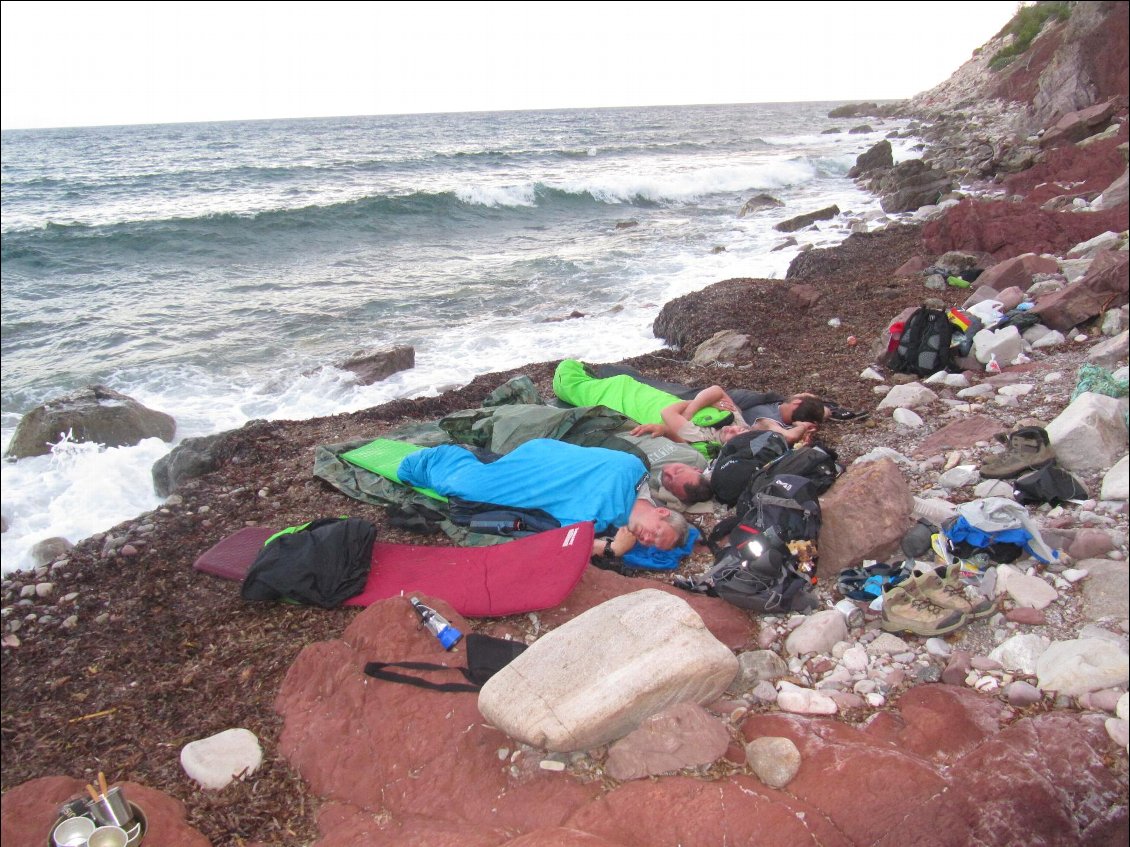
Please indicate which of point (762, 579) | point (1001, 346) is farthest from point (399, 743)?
point (1001, 346)

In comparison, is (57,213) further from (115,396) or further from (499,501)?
(499,501)

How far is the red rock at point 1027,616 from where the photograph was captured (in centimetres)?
287

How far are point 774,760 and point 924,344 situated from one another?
502 centimetres

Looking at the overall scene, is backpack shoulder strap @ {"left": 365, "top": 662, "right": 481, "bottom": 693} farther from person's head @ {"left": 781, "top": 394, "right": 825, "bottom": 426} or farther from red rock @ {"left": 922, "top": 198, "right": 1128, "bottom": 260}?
red rock @ {"left": 922, "top": 198, "right": 1128, "bottom": 260}

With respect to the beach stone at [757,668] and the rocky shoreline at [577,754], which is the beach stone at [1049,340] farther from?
the beach stone at [757,668]

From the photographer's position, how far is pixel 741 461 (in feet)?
16.1

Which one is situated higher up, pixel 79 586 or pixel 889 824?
pixel 889 824

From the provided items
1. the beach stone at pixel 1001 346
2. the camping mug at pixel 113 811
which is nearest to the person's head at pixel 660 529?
the camping mug at pixel 113 811

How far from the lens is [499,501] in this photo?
5.01 metres

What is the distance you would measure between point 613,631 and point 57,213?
26529 millimetres

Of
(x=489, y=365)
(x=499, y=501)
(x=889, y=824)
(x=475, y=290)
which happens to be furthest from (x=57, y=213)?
(x=889, y=824)

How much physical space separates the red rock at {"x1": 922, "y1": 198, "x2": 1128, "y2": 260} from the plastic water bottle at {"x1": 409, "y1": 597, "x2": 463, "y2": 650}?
884 centimetres

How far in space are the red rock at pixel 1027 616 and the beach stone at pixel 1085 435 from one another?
0.90 meters

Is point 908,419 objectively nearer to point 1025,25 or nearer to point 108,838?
point 1025,25
